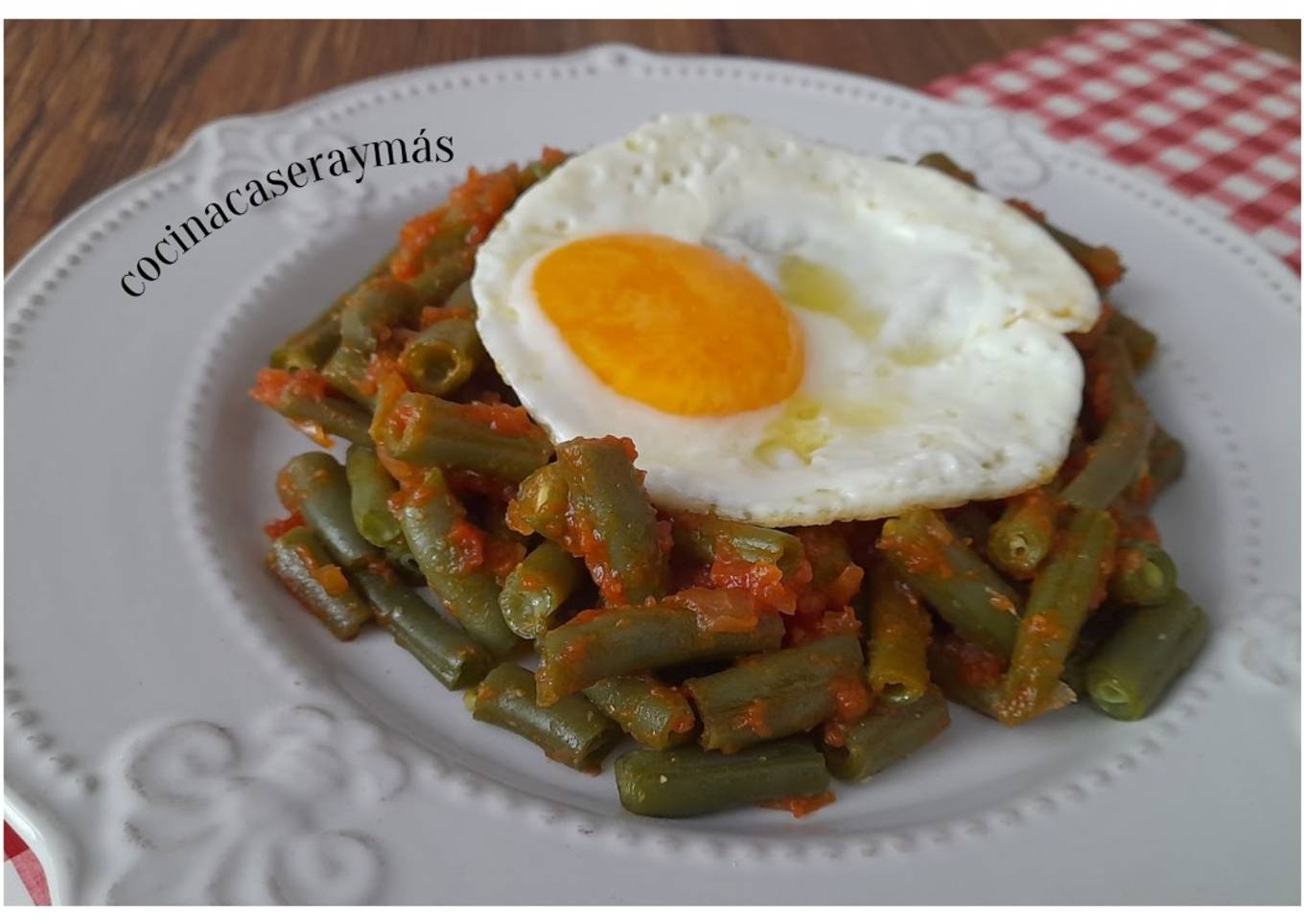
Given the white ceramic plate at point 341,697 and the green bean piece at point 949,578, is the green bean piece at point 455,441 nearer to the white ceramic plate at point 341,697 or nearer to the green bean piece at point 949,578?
the white ceramic plate at point 341,697

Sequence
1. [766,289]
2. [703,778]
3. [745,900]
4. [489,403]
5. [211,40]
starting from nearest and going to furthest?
[745,900]
[703,778]
[489,403]
[766,289]
[211,40]

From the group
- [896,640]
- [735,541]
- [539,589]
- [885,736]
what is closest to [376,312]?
[539,589]

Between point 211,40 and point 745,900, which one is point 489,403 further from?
point 211,40

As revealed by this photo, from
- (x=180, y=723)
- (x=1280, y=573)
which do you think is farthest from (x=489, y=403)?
(x=1280, y=573)

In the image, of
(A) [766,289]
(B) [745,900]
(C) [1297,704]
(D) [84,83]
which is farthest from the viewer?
(D) [84,83]

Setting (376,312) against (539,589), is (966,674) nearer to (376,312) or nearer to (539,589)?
(539,589)

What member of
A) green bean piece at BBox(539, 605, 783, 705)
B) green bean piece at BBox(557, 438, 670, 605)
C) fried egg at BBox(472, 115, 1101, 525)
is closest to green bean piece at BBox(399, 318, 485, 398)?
fried egg at BBox(472, 115, 1101, 525)
